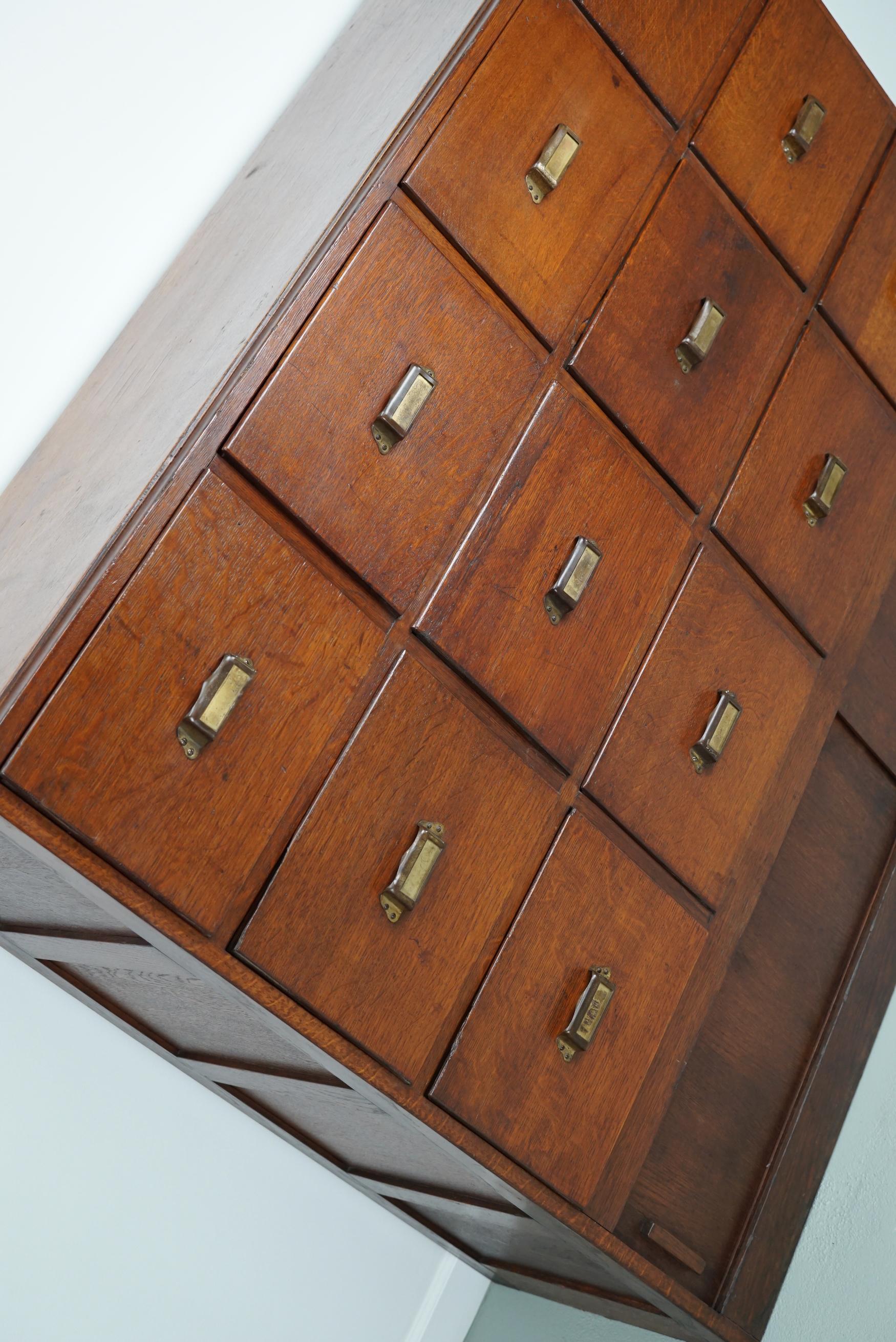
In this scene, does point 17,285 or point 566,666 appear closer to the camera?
point 566,666

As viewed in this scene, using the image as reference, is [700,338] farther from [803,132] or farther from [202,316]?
[202,316]

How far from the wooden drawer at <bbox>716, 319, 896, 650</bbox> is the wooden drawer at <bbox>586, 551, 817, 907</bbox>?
7 cm

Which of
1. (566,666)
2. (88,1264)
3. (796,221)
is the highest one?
(796,221)

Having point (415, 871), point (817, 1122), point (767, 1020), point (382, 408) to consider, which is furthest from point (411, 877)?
point (817, 1122)

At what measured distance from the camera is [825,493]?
180cm

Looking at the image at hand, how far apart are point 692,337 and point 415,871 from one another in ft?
2.74

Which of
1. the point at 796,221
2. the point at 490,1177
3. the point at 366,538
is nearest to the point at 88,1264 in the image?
the point at 490,1177

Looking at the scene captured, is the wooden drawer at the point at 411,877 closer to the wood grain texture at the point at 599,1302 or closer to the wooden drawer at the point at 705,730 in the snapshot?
the wooden drawer at the point at 705,730

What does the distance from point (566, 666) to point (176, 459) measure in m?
0.56

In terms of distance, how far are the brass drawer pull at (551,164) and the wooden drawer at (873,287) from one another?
0.59 metres

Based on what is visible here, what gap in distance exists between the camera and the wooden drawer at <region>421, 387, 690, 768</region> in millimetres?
1373

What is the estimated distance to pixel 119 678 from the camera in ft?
3.58

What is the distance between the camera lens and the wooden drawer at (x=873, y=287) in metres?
1.89

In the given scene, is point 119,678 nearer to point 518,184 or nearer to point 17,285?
point 518,184
